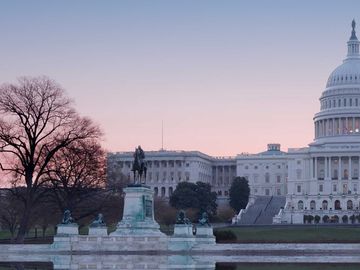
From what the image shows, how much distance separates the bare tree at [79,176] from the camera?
62.5m

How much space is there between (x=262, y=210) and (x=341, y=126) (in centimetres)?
3014

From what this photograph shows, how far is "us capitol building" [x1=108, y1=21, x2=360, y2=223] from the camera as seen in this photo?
138000mm

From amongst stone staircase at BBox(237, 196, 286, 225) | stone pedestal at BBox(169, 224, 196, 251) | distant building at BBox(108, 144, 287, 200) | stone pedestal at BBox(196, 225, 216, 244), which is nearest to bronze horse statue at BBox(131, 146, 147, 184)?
stone pedestal at BBox(169, 224, 196, 251)

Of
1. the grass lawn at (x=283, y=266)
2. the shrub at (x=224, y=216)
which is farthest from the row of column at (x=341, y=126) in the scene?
the grass lawn at (x=283, y=266)

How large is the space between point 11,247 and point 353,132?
112224 millimetres

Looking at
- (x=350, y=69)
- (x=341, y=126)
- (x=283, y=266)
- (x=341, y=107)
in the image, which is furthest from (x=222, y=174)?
(x=283, y=266)

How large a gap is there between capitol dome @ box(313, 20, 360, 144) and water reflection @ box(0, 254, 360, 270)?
112172mm

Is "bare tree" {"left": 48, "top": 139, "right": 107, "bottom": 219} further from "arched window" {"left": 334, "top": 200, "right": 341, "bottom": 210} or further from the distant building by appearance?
the distant building

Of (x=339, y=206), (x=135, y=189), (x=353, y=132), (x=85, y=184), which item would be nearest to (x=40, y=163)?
(x=85, y=184)

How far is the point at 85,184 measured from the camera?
67.2m

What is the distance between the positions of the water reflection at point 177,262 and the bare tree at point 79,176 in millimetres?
17861

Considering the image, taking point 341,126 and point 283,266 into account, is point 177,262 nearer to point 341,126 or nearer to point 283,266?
point 283,266

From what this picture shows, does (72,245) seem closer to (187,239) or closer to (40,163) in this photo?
(187,239)

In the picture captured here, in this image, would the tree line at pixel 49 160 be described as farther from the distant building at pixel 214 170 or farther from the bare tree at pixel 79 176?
the distant building at pixel 214 170
